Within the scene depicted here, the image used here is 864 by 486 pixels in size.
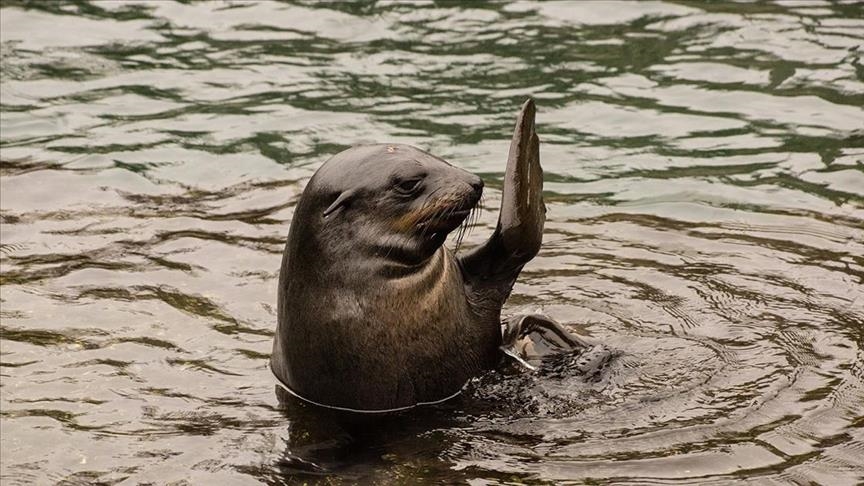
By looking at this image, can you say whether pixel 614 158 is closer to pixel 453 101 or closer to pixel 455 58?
pixel 453 101

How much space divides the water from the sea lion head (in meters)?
0.82

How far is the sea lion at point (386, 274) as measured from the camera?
21.5ft

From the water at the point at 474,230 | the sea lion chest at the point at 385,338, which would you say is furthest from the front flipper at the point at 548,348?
the sea lion chest at the point at 385,338

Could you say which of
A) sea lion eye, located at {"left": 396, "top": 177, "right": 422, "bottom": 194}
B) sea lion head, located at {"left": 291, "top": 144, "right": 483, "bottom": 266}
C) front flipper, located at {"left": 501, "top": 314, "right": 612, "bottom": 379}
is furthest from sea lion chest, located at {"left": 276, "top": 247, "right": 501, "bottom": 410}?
sea lion eye, located at {"left": 396, "top": 177, "right": 422, "bottom": 194}

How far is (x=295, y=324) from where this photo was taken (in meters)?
6.68

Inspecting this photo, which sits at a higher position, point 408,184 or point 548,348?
point 408,184

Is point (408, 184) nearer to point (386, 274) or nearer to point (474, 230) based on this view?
point (386, 274)

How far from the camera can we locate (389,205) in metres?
6.54

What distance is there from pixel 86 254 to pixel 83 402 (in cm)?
226

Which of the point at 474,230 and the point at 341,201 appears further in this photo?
the point at 474,230

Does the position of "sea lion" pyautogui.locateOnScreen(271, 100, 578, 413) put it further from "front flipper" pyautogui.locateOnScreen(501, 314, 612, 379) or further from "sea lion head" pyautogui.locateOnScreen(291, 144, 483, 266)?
"front flipper" pyautogui.locateOnScreen(501, 314, 612, 379)

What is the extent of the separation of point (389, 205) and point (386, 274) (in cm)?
32

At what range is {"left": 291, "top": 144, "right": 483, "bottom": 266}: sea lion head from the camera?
6484mm

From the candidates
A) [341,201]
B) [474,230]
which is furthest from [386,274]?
[474,230]
